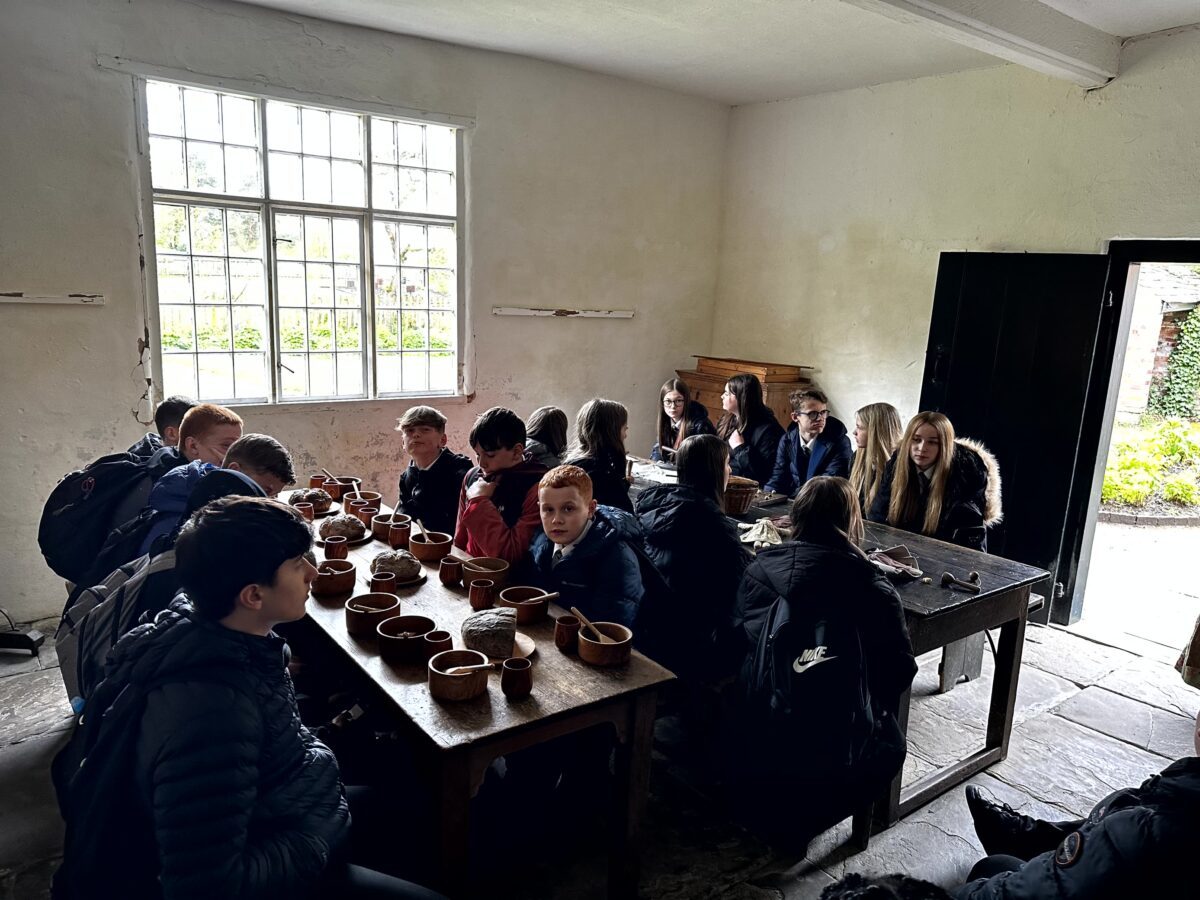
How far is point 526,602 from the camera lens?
7.57 ft

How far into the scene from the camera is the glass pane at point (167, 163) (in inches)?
170

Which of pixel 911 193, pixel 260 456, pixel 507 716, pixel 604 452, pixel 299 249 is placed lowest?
pixel 507 716

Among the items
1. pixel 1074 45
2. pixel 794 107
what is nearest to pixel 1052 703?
pixel 1074 45

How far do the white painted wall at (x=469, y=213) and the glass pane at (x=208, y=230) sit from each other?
33cm

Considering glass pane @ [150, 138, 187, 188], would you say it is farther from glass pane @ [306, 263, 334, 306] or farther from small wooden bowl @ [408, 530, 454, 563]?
small wooden bowl @ [408, 530, 454, 563]

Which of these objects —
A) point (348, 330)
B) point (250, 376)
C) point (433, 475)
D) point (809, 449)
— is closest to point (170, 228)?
point (250, 376)

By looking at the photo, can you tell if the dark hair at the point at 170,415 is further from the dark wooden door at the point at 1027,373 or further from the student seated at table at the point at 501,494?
the dark wooden door at the point at 1027,373

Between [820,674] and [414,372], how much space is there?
12.6 ft

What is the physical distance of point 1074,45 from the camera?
396 cm

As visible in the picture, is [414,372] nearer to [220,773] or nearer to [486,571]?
[486,571]

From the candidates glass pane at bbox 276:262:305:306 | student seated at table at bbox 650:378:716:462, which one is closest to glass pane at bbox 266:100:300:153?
glass pane at bbox 276:262:305:306

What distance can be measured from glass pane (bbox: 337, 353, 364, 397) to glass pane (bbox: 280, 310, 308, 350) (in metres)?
0.26

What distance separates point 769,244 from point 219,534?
5566 mm

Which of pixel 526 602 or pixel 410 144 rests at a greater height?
pixel 410 144
